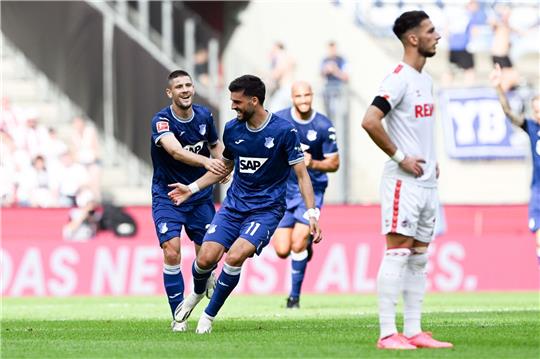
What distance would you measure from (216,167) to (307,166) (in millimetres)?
3969

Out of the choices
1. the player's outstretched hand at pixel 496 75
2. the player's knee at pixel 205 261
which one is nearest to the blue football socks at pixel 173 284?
the player's knee at pixel 205 261

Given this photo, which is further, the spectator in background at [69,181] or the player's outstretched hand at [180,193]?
the spectator in background at [69,181]

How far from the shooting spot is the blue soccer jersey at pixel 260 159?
12219 millimetres

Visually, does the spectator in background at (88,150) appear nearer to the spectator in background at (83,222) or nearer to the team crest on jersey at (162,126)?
the spectator in background at (83,222)

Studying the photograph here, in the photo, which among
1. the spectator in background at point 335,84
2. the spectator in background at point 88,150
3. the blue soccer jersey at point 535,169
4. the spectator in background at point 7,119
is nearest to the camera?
the blue soccer jersey at point 535,169

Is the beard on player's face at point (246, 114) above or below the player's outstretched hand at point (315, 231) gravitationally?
above

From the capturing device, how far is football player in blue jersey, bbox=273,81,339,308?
16572 millimetres

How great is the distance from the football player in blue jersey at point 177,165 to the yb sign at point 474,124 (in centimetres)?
1520

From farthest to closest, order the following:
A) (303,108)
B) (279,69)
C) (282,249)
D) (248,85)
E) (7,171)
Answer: (279,69)
(7,171)
(282,249)
(303,108)
(248,85)

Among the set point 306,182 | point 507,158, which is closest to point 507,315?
point 306,182

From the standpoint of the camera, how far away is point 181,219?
13.2 meters

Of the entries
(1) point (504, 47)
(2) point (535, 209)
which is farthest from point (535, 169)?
(1) point (504, 47)

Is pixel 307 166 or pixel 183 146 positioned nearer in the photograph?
pixel 183 146

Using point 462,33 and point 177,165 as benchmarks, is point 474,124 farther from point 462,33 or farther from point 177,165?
point 177,165
